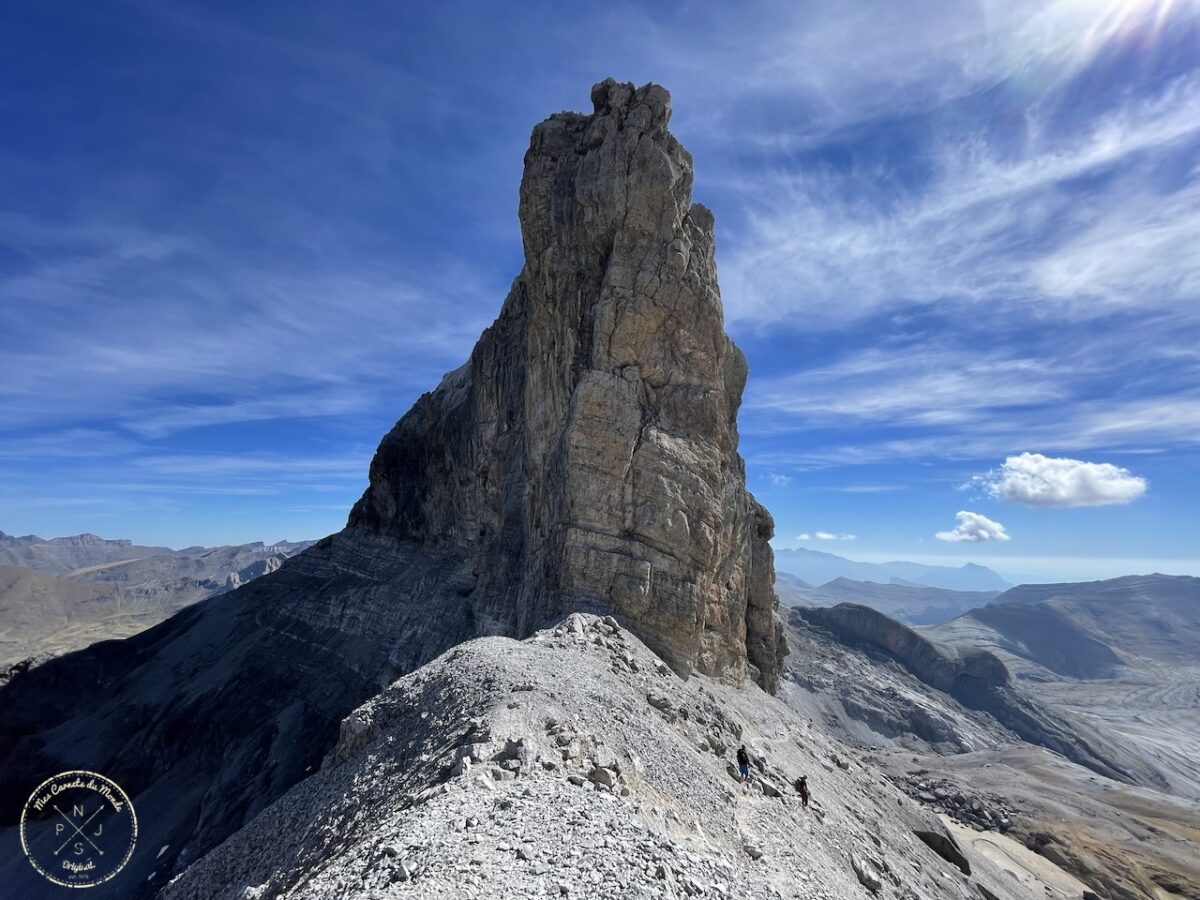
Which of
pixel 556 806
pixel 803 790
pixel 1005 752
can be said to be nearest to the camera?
pixel 556 806

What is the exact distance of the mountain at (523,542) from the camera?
32094 mm

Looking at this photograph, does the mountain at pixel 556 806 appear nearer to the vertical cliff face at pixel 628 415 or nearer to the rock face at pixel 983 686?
the vertical cliff face at pixel 628 415

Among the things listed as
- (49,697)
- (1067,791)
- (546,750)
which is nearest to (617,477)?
(546,750)

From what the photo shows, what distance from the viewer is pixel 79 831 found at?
46.1 m

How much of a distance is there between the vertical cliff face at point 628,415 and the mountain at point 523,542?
14 centimetres

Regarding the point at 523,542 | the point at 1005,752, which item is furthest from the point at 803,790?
the point at 1005,752

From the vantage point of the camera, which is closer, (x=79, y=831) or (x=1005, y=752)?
(x=79, y=831)

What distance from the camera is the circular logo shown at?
1649 inches

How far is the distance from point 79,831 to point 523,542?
133ft

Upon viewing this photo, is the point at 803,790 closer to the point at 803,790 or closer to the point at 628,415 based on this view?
the point at 803,790

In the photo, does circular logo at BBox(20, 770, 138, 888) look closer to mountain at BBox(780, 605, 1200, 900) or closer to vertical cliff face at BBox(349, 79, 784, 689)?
vertical cliff face at BBox(349, 79, 784, 689)

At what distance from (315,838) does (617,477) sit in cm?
2012

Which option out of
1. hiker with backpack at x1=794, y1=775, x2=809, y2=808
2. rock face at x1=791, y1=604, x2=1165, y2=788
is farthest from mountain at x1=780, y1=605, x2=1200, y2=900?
hiker with backpack at x1=794, y1=775, x2=809, y2=808

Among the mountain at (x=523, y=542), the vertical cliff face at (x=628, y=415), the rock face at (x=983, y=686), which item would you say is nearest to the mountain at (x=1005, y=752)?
the rock face at (x=983, y=686)
